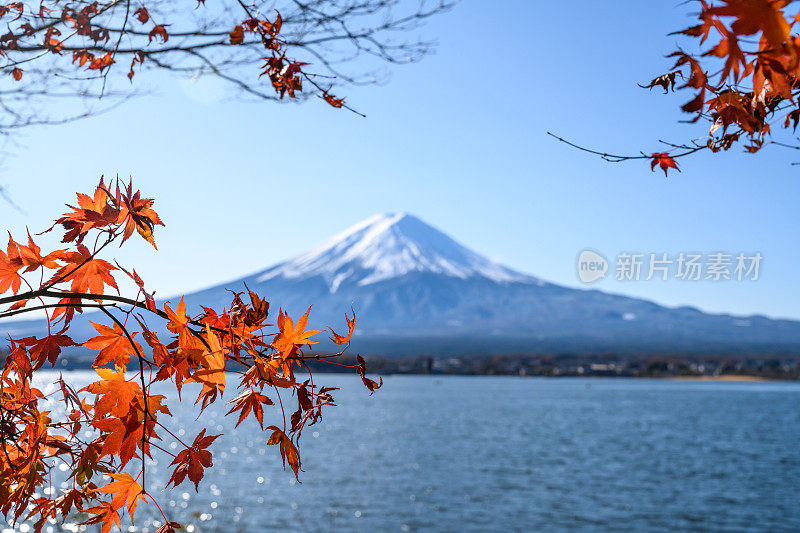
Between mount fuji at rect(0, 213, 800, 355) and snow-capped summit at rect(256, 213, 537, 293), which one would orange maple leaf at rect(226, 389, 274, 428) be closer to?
mount fuji at rect(0, 213, 800, 355)

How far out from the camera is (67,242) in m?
1.33

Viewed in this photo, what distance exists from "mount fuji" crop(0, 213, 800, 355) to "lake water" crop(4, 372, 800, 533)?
72944mm

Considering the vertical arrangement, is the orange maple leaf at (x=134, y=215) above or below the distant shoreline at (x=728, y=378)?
above

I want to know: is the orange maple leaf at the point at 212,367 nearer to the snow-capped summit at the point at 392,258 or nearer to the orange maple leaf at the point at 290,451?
the orange maple leaf at the point at 290,451

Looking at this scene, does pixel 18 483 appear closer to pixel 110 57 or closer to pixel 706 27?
pixel 706 27

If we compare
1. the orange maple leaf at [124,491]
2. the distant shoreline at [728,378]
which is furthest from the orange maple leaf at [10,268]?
the distant shoreline at [728,378]

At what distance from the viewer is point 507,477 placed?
20859mm

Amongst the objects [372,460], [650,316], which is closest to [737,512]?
[372,460]

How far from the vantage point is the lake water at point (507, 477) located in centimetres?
1522

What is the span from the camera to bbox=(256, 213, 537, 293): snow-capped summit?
152125mm

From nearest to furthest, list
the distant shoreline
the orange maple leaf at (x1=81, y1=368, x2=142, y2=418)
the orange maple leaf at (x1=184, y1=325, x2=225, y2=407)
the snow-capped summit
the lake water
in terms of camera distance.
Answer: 1. the orange maple leaf at (x1=184, y1=325, x2=225, y2=407)
2. the orange maple leaf at (x1=81, y1=368, x2=142, y2=418)
3. the lake water
4. the distant shoreline
5. the snow-capped summit

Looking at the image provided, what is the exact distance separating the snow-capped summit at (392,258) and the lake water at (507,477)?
363 ft

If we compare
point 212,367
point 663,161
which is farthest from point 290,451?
point 663,161

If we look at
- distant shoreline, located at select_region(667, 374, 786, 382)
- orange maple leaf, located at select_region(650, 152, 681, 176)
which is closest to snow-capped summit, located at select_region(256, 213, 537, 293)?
distant shoreline, located at select_region(667, 374, 786, 382)
